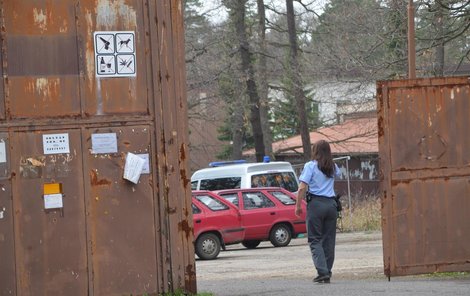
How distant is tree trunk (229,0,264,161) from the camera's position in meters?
41.0

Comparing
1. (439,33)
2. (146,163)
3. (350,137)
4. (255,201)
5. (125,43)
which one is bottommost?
(255,201)

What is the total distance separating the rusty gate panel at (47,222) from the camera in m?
8.41

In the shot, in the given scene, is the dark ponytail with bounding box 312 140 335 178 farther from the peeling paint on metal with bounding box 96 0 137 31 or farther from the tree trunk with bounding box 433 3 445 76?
the tree trunk with bounding box 433 3 445 76

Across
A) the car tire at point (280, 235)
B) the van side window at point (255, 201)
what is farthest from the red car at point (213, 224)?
the car tire at point (280, 235)

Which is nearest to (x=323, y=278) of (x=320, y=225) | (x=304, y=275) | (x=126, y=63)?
(x=320, y=225)

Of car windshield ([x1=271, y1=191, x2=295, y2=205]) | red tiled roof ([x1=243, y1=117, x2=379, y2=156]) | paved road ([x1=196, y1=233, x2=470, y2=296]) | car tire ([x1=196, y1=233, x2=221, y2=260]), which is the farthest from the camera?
red tiled roof ([x1=243, y1=117, x2=379, y2=156])

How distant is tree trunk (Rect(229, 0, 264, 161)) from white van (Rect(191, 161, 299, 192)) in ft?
37.3

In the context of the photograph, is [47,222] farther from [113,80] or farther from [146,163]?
[113,80]

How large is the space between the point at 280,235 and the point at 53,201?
1681 cm

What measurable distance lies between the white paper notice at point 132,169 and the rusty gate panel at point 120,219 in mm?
43

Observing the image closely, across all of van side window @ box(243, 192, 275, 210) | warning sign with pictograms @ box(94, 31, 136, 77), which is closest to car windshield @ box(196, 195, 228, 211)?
van side window @ box(243, 192, 275, 210)

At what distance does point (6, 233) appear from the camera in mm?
8344

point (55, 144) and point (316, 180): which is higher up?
point (55, 144)

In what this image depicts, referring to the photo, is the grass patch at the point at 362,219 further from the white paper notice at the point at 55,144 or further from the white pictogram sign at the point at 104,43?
the white paper notice at the point at 55,144
